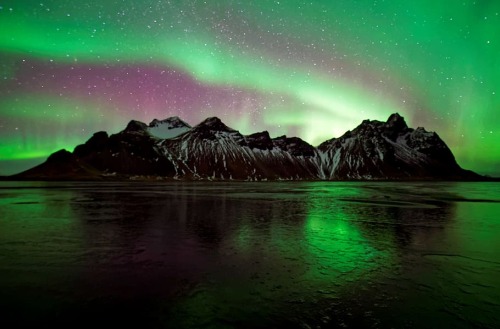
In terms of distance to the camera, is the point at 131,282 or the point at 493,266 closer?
the point at 131,282

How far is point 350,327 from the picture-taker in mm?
7121

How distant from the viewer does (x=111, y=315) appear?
773cm

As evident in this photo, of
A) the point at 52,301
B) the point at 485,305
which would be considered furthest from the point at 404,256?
the point at 52,301

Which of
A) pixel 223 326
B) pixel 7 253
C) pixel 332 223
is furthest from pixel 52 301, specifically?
pixel 332 223

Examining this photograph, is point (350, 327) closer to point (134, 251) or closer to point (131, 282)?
point (131, 282)

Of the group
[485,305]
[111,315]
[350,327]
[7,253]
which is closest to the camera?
[350,327]

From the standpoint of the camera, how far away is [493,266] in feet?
41.4

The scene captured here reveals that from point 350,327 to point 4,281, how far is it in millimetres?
10767

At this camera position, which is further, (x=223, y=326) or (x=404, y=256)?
(x=404, y=256)

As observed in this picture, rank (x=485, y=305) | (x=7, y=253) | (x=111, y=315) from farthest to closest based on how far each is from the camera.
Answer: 1. (x=7, y=253)
2. (x=485, y=305)
3. (x=111, y=315)

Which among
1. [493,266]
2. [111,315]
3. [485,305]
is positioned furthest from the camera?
[493,266]

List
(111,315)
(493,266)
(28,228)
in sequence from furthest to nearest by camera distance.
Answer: (28,228), (493,266), (111,315)

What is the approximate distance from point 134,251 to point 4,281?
17.2ft

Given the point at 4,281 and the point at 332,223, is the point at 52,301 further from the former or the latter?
the point at 332,223
